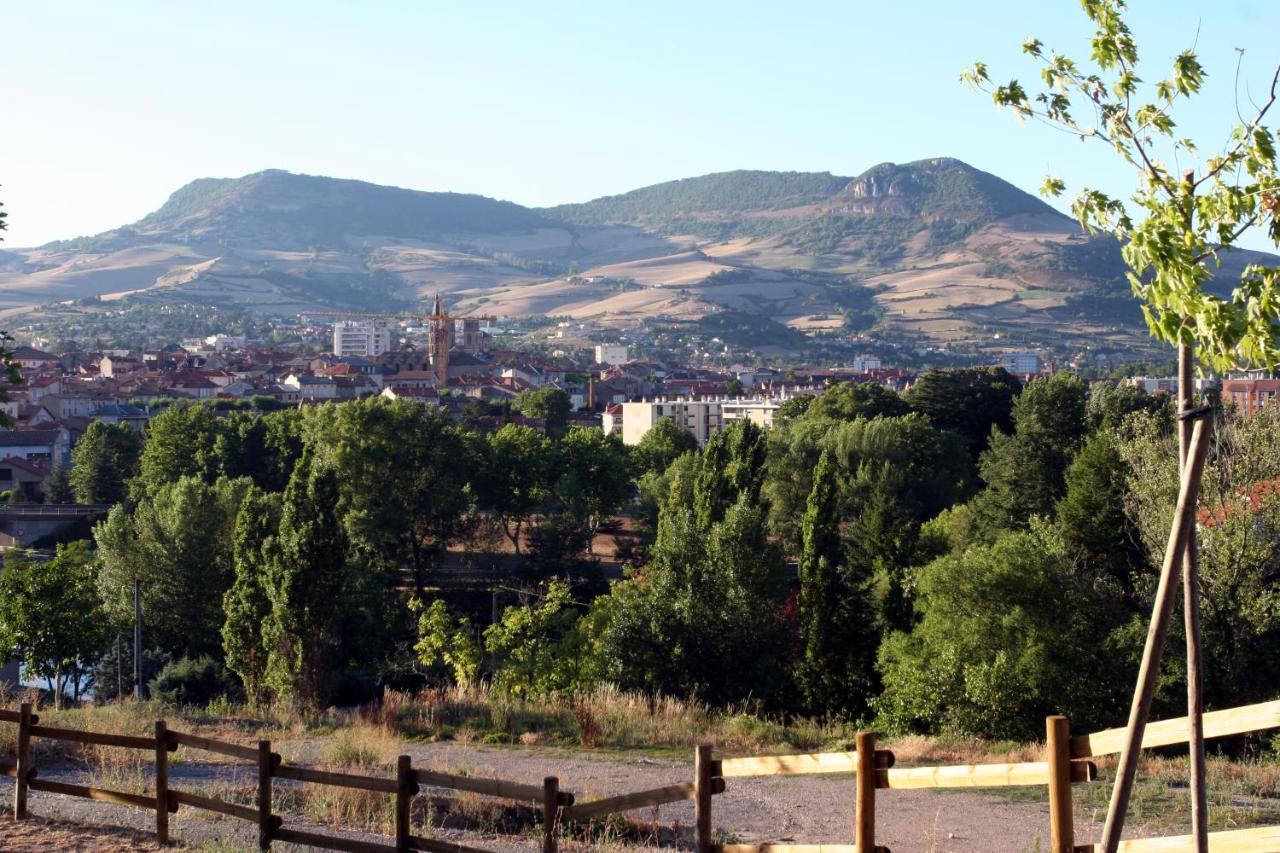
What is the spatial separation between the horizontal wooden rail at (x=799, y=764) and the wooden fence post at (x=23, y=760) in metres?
4.43

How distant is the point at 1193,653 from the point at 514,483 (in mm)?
44806

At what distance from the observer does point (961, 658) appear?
65.9 ft

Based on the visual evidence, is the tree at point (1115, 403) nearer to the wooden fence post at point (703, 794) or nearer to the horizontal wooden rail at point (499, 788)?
the horizontal wooden rail at point (499, 788)

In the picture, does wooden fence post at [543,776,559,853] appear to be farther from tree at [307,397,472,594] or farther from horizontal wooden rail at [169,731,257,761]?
tree at [307,397,472,594]

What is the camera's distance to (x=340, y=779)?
23.7 feet

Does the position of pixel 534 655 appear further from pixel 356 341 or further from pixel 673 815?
pixel 356 341

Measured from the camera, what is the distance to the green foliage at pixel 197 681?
27.9 metres

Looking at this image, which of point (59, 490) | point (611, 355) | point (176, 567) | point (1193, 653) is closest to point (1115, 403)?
point (176, 567)

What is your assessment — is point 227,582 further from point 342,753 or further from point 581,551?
point 342,753

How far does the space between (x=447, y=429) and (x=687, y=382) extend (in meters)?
74.5

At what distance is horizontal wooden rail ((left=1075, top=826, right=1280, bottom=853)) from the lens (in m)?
4.72

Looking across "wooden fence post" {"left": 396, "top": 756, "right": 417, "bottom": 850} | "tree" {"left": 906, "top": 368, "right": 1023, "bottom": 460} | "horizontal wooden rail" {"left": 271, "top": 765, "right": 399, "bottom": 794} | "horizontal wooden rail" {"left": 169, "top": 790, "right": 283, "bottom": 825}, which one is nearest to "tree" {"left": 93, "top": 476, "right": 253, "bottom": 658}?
"horizontal wooden rail" {"left": 169, "top": 790, "right": 283, "bottom": 825}

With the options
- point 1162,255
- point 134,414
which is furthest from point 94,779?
point 134,414

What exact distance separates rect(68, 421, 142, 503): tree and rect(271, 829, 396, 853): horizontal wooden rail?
5002 cm
